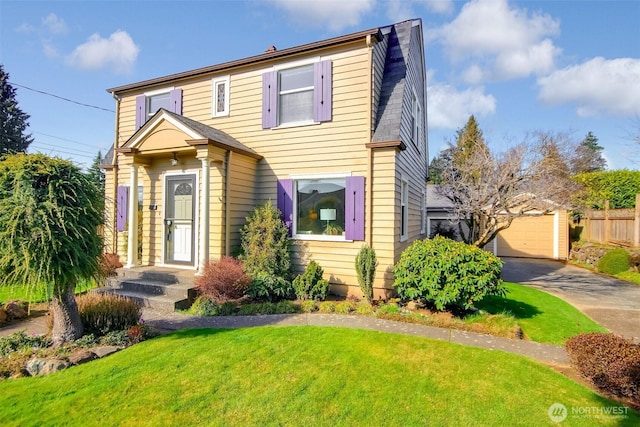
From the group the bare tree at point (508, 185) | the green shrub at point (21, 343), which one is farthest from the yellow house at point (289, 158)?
the green shrub at point (21, 343)

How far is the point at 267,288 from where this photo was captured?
22.5 ft

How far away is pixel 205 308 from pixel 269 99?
5512 mm

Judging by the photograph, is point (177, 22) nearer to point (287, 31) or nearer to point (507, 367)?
point (287, 31)

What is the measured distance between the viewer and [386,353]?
14.1 ft

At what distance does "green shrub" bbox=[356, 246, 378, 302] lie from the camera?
259 inches

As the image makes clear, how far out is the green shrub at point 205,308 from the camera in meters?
6.11

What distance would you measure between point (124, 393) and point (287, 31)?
11.9 meters

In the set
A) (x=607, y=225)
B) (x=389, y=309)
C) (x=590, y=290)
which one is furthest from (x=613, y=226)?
(x=389, y=309)

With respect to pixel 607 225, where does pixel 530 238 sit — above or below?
below

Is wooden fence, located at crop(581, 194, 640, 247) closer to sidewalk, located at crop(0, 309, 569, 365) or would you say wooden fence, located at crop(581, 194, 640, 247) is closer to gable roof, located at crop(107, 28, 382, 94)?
sidewalk, located at crop(0, 309, 569, 365)

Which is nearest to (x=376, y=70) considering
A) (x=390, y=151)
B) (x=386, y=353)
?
(x=390, y=151)

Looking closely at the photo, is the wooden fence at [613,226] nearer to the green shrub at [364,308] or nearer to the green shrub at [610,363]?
the green shrub at [610,363]
